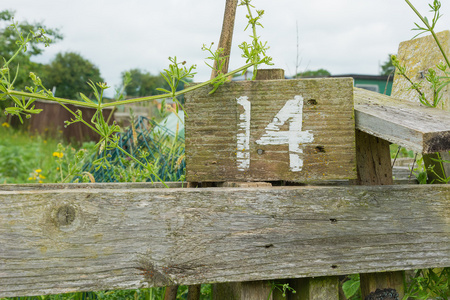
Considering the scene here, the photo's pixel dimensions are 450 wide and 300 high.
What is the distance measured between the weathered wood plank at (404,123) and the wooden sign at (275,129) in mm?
83

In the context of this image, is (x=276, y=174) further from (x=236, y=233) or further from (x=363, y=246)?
(x=363, y=246)

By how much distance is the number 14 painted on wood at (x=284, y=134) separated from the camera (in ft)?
4.90

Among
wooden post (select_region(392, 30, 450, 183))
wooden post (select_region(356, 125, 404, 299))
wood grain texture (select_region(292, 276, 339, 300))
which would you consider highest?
wooden post (select_region(392, 30, 450, 183))

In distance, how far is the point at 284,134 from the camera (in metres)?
1.49

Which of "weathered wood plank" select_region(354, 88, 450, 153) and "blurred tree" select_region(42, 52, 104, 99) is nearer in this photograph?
"weathered wood plank" select_region(354, 88, 450, 153)

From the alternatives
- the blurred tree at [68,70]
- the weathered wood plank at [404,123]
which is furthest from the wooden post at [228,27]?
the blurred tree at [68,70]

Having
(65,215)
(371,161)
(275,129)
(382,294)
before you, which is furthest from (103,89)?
(382,294)

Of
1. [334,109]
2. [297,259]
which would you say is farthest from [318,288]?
[334,109]

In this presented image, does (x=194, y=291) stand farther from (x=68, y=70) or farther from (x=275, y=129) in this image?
(x=68, y=70)

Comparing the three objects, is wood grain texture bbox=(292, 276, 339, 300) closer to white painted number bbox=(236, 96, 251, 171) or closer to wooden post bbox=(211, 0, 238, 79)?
white painted number bbox=(236, 96, 251, 171)

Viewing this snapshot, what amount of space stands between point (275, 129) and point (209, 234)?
0.44 m

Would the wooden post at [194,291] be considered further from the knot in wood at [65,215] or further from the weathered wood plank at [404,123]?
the weathered wood plank at [404,123]

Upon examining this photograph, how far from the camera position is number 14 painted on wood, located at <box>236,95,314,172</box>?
4.90ft

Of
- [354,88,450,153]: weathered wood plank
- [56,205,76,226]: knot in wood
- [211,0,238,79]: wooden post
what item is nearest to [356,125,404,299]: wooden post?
[354,88,450,153]: weathered wood plank
